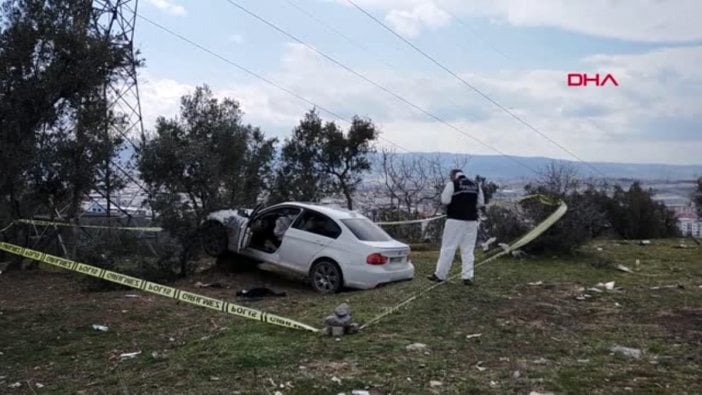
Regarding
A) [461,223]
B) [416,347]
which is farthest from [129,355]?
[461,223]

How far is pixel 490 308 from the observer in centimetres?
869

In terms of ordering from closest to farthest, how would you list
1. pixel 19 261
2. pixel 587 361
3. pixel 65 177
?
pixel 587 361 < pixel 65 177 < pixel 19 261

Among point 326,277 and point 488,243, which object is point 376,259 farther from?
point 488,243

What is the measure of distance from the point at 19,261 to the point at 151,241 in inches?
129

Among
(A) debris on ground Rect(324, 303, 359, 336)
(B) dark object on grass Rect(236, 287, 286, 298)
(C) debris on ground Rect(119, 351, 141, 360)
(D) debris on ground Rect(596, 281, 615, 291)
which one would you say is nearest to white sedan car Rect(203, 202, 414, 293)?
(B) dark object on grass Rect(236, 287, 286, 298)

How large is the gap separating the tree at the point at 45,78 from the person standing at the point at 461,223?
5.42m

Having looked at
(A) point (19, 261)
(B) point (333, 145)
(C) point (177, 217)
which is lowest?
(A) point (19, 261)

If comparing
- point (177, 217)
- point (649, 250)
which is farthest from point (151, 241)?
point (649, 250)

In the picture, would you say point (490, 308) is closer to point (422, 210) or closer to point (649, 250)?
point (649, 250)

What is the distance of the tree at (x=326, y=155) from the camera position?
A: 2031cm

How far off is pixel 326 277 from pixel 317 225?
91 cm

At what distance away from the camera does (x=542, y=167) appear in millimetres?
21984

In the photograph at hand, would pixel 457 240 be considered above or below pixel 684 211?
below

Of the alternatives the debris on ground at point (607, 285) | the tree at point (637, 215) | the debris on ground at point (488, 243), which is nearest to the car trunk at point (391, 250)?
the debris on ground at point (607, 285)
